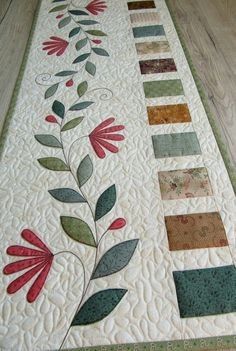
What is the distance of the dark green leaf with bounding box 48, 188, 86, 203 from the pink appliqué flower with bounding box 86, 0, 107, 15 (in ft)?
3.22

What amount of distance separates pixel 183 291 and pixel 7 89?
913mm

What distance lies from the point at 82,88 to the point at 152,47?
33 centimetres

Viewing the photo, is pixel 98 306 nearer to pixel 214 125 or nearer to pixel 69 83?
pixel 214 125

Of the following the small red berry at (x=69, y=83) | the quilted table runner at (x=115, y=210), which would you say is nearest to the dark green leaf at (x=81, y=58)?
the quilted table runner at (x=115, y=210)

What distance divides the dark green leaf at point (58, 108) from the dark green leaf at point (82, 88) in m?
0.08

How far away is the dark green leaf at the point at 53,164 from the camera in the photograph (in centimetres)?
99

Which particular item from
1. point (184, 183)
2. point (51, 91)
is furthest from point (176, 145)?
point (51, 91)

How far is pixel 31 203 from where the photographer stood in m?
0.91

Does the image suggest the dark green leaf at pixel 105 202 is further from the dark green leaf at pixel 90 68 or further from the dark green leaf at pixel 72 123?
the dark green leaf at pixel 90 68

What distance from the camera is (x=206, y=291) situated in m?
0.74

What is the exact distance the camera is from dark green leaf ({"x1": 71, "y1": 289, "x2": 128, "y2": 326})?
0.72 m

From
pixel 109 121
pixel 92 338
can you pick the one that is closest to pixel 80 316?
pixel 92 338

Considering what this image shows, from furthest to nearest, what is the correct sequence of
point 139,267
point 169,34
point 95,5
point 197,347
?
point 95,5
point 169,34
point 139,267
point 197,347

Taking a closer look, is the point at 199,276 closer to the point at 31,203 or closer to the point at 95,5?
the point at 31,203
